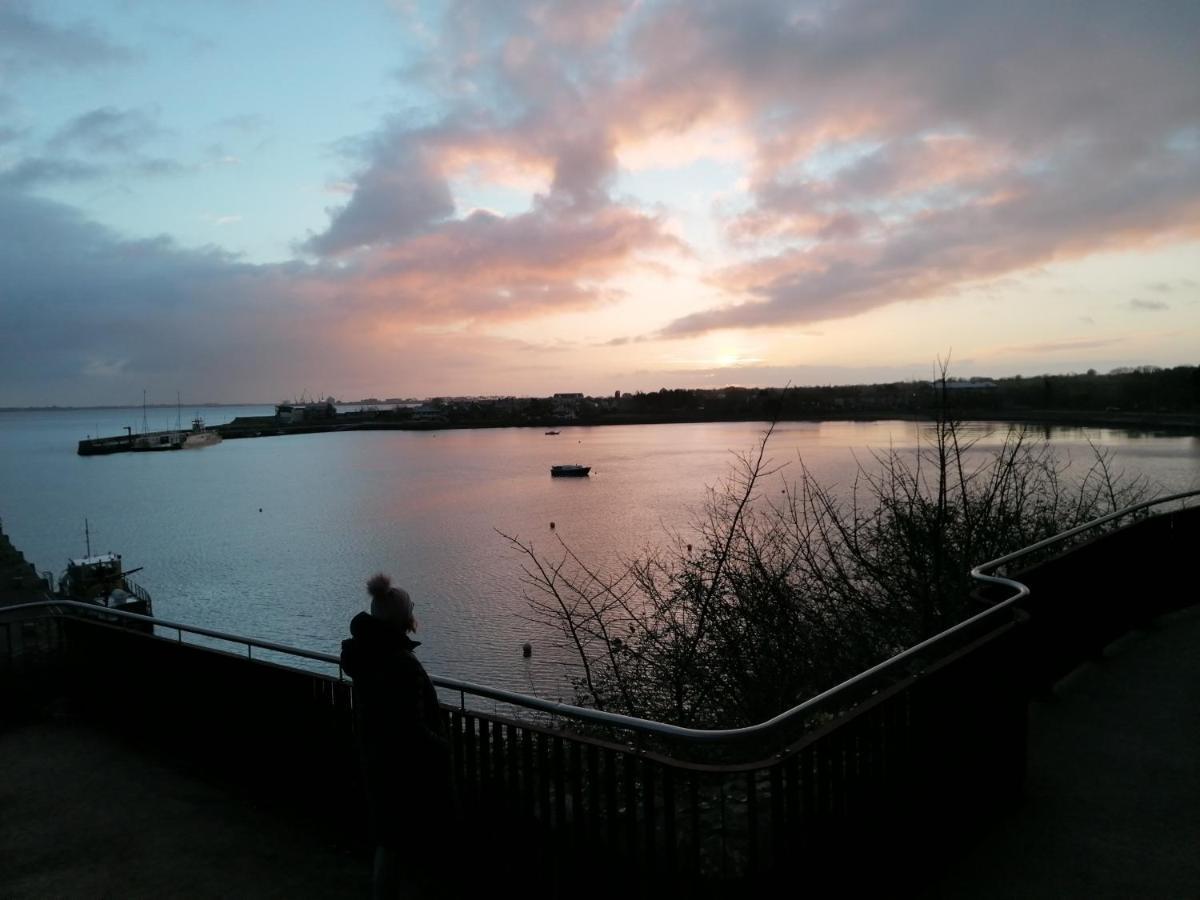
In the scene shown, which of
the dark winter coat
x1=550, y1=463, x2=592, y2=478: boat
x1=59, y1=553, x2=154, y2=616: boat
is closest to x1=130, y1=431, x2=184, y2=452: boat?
x1=550, y1=463, x2=592, y2=478: boat

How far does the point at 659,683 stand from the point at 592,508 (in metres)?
40.9

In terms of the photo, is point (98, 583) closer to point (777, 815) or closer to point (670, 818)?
point (670, 818)

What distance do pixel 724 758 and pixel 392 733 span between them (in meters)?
3.52

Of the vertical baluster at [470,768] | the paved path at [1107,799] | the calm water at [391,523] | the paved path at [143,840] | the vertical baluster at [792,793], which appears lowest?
the calm water at [391,523]

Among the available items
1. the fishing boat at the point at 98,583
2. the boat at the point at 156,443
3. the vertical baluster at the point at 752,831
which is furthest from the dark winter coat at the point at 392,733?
the boat at the point at 156,443

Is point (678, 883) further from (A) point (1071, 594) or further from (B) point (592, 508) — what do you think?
(B) point (592, 508)

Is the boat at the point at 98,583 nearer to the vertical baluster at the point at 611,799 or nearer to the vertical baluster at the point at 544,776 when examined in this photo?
the vertical baluster at the point at 544,776

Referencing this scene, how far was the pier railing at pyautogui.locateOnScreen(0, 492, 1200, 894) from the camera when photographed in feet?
11.1

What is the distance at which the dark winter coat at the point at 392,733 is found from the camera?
3.85 m

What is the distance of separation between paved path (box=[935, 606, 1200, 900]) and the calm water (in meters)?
13.1

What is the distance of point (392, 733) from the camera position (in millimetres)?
3855

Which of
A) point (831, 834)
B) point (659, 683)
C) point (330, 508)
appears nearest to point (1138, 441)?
point (330, 508)

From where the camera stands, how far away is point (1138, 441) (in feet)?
231

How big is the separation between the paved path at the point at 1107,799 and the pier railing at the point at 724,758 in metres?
0.21
